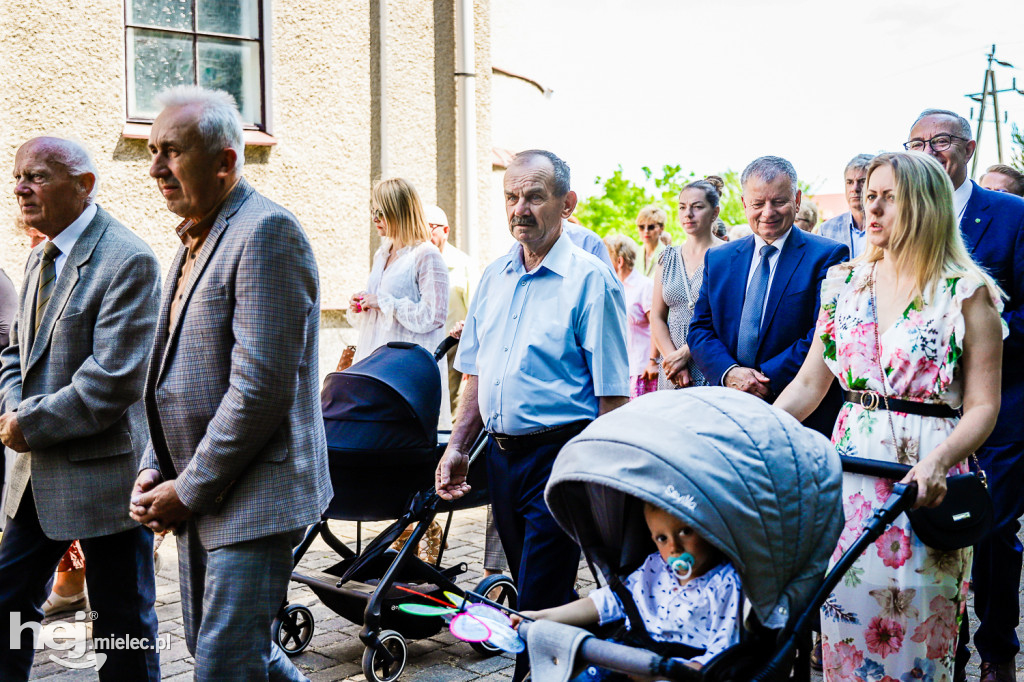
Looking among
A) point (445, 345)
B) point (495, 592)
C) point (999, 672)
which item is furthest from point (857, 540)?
point (445, 345)

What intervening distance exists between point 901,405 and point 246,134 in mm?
6983

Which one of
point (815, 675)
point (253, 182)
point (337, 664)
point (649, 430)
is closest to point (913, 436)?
point (649, 430)

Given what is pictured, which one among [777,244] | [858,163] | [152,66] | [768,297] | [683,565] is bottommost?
[683,565]

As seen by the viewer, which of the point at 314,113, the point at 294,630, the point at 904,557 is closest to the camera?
the point at 904,557

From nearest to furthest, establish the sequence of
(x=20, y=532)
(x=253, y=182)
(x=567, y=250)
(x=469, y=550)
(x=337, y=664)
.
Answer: (x=20, y=532) → (x=567, y=250) → (x=337, y=664) → (x=469, y=550) → (x=253, y=182)

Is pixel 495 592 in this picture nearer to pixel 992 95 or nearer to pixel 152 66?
A: pixel 152 66

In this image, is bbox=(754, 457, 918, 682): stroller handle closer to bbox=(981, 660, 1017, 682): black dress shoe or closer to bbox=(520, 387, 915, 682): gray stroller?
bbox=(520, 387, 915, 682): gray stroller

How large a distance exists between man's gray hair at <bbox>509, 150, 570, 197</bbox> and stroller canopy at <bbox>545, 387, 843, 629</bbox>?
1519 millimetres

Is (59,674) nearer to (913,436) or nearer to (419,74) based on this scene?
(913,436)

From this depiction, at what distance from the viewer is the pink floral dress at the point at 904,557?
3.34m

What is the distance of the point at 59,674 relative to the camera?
182 inches

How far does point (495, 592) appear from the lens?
5109 millimetres

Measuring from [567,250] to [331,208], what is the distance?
5.93m

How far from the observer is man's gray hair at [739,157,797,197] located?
15.5 ft
